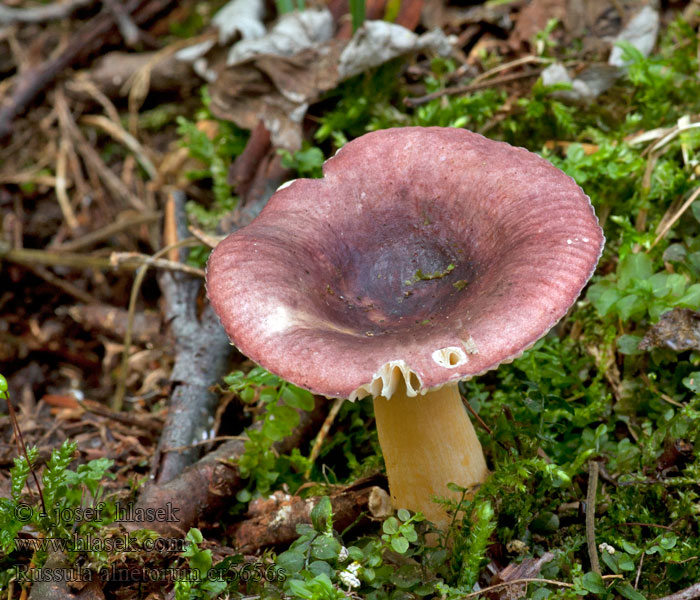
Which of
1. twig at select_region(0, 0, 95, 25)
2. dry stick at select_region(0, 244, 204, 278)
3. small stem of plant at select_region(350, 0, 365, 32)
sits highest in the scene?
twig at select_region(0, 0, 95, 25)

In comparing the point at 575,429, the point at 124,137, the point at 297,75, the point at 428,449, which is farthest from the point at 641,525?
the point at 124,137

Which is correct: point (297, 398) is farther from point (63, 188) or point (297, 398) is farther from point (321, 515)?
point (63, 188)

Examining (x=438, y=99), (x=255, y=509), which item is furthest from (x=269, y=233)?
(x=438, y=99)

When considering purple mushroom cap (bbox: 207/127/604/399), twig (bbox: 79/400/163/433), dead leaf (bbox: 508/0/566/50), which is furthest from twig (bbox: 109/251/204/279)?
dead leaf (bbox: 508/0/566/50)

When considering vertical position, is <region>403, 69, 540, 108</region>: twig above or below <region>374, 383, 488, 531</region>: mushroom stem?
above

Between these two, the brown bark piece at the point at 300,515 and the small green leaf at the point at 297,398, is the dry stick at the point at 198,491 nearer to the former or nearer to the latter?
the brown bark piece at the point at 300,515

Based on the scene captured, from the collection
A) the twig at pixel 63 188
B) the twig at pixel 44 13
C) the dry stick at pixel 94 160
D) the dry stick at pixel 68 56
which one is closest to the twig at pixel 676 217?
the dry stick at pixel 94 160

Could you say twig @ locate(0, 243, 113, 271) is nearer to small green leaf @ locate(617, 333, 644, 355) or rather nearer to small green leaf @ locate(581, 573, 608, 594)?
small green leaf @ locate(617, 333, 644, 355)

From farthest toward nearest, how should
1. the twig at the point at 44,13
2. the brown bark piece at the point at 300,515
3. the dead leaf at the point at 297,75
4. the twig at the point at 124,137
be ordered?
the twig at the point at 44,13
the twig at the point at 124,137
the dead leaf at the point at 297,75
the brown bark piece at the point at 300,515
